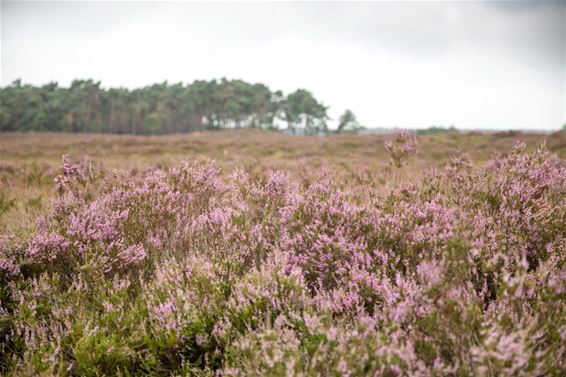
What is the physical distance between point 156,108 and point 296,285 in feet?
282

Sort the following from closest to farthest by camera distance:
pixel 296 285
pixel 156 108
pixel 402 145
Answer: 1. pixel 296 285
2. pixel 402 145
3. pixel 156 108

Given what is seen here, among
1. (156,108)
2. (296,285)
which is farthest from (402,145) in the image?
(156,108)

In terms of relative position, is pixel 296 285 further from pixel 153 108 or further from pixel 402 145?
pixel 153 108

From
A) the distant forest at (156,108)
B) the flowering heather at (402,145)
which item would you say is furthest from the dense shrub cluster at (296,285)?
the distant forest at (156,108)

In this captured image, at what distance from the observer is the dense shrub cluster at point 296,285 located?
1855 mm

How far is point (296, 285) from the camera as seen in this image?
7.90ft

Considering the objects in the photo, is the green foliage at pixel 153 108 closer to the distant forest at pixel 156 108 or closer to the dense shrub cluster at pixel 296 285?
the distant forest at pixel 156 108

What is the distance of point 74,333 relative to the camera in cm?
243

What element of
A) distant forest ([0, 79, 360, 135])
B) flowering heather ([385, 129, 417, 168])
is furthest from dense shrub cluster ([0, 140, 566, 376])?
distant forest ([0, 79, 360, 135])

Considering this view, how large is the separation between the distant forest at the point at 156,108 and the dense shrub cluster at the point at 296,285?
75.5m

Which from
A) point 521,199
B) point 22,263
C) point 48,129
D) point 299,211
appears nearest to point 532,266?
point 521,199

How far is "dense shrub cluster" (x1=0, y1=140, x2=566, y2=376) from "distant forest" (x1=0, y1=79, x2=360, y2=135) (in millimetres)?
75461

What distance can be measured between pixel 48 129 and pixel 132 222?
87.0 metres

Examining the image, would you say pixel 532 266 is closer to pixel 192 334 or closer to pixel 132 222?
pixel 192 334
